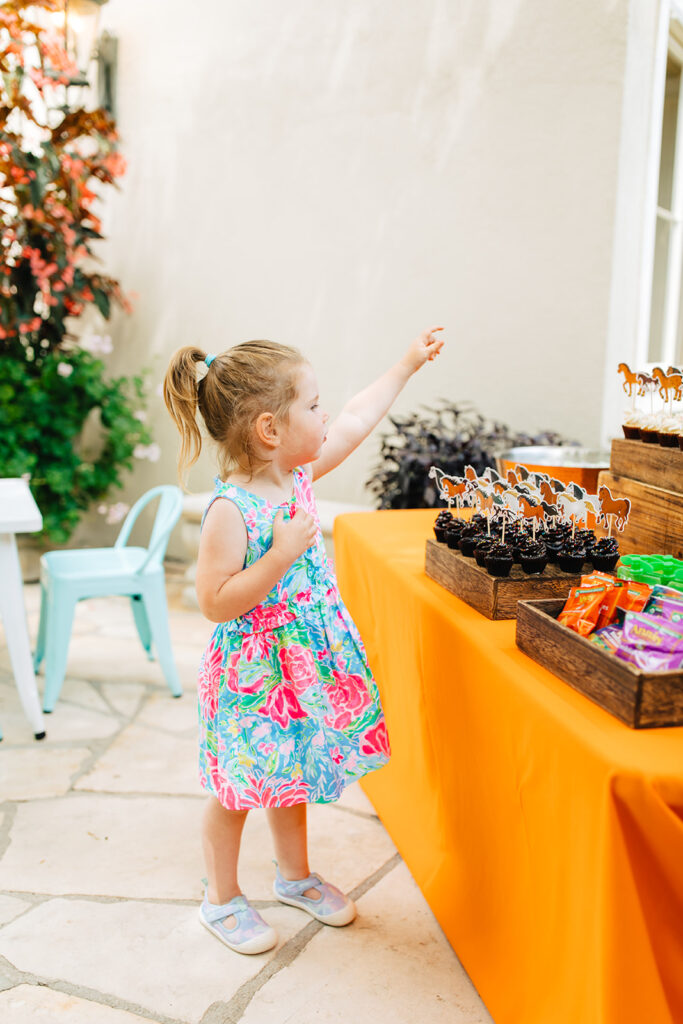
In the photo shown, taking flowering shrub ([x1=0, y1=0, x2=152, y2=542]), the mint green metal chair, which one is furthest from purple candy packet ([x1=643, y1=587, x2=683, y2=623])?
flowering shrub ([x1=0, y1=0, x2=152, y2=542])

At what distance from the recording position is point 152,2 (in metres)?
5.24

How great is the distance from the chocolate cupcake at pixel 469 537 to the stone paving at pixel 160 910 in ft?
2.74

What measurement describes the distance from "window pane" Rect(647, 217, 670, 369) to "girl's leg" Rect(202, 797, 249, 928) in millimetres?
2596

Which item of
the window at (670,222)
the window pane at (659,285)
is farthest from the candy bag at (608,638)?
the window pane at (659,285)

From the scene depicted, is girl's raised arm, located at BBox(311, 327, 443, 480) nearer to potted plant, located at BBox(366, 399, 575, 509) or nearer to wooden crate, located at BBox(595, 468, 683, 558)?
wooden crate, located at BBox(595, 468, 683, 558)

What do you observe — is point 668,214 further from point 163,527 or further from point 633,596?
point 633,596

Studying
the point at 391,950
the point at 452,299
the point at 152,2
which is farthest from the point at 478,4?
the point at 391,950

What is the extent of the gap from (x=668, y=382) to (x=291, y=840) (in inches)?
50.1

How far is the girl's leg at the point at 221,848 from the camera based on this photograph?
1.82 m

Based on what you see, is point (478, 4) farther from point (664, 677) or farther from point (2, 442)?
point (664, 677)

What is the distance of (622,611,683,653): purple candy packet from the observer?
3.75 feet

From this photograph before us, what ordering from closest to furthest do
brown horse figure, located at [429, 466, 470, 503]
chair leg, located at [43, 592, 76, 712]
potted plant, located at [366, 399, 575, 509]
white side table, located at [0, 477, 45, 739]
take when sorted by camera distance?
brown horse figure, located at [429, 466, 470, 503] < white side table, located at [0, 477, 45, 739] < chair leg, located at [43, 592, 76, 712] < potted plant, located at [366, 399, 575, 509]

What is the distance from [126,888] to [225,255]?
3.76 m

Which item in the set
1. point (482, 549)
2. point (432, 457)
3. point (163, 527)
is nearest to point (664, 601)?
point (482, 549)
